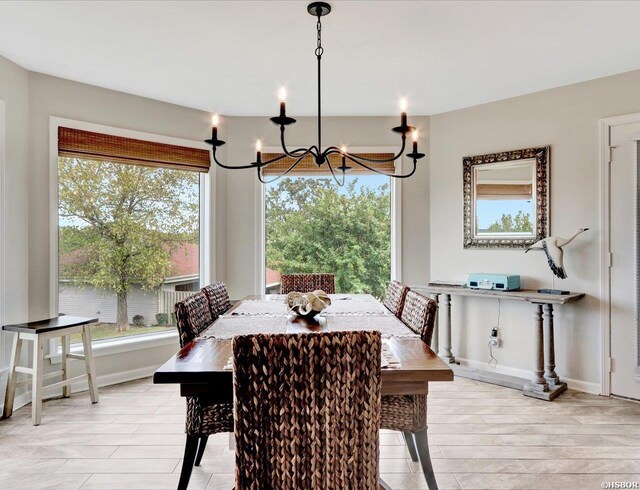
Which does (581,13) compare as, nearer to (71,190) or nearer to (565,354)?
(565,354)

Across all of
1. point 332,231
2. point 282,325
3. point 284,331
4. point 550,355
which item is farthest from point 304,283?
point 550,355

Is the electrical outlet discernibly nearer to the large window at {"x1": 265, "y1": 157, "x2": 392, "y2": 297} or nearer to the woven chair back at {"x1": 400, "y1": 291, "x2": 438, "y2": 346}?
the large window at {"x1": 265, "y1": 157, "x2": 392, "y2": 297}

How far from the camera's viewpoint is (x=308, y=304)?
87.4 inches

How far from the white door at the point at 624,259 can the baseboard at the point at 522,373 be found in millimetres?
137

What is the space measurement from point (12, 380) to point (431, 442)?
9.27 feet

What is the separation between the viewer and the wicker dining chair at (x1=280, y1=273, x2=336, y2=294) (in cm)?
340

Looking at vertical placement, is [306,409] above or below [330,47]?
below

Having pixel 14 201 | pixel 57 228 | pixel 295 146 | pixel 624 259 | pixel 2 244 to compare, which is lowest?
pixel 624 259

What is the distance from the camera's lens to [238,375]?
3.86 feet

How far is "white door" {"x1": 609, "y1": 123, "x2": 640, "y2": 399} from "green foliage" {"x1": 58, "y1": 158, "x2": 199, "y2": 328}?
3.71m

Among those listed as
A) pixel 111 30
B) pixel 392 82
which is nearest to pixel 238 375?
pixel 111 30

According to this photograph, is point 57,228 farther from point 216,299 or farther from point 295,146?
point 295,146

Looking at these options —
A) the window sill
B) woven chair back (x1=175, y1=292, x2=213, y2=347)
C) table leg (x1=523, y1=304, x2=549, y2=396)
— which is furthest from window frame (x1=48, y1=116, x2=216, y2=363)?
table leg (x1=523, y1=304, x2=549, y2=396)

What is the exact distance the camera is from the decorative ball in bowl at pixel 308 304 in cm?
221
